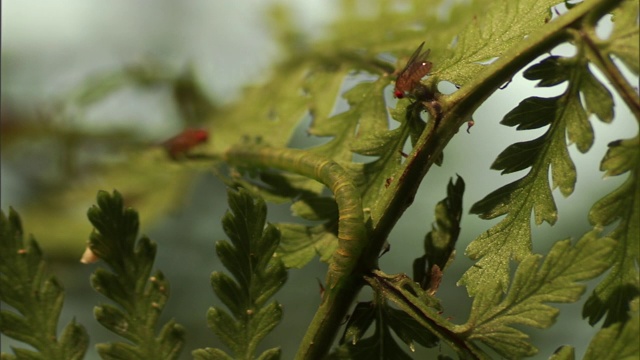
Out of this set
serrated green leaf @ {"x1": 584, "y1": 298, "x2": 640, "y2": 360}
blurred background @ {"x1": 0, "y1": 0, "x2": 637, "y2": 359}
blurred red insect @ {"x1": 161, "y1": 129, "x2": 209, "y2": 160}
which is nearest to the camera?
serrated green leaf @ {"x1": 584, "y1": 298, "x2": 640, "y2": 360}

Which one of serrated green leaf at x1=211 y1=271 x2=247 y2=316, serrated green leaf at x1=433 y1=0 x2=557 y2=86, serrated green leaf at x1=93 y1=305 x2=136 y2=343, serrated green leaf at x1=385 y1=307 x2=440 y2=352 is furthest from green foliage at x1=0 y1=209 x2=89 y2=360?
serrated green leaf at x1=433 y1=0 x2=557 y2=86

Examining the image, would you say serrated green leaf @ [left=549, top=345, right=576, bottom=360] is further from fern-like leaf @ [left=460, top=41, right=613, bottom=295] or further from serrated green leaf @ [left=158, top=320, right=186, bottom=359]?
serrated green leaf @ [left=158, top=320, right=186, bottom=359]

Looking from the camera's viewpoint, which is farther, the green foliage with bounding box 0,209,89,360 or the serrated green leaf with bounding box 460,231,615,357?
the green foliage with bounding box 0,209,89,360

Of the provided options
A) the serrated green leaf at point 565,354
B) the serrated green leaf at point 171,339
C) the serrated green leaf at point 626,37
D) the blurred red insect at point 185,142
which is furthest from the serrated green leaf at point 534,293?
the blurred red insect at point 185,142

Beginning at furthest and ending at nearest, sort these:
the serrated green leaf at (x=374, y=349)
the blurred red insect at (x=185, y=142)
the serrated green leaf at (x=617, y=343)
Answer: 1. the blurred red insect at (x=185, y=142)
2. the serrated green leaf at (x=374, y=349)
3. the serrated green leaf at (x=617, y=343)

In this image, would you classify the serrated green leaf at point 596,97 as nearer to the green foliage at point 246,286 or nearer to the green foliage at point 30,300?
the green foliage at point 246,286

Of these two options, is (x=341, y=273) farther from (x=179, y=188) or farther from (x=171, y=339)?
(x=179, y=188)
